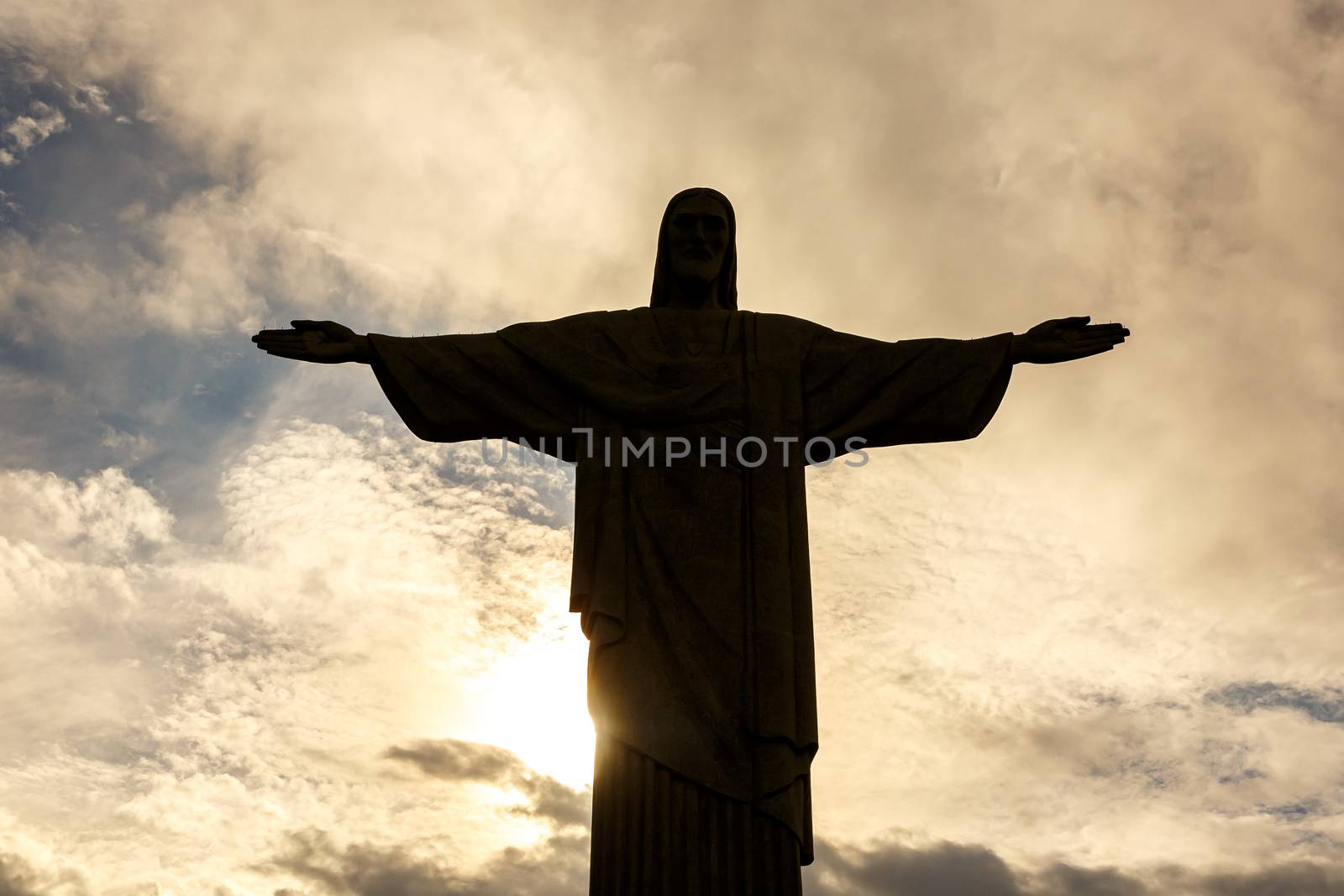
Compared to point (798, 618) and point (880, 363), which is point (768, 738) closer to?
point (798, 618)

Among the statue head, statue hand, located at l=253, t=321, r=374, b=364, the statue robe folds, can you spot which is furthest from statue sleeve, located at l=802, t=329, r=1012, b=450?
statue hand, located at l=253, t=321, r=374, b=364

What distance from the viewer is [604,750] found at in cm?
1097

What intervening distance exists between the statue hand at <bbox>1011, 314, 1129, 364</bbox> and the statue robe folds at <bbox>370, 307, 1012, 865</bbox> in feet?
0.61

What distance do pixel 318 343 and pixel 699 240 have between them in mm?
3598

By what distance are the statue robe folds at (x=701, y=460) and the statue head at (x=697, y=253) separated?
0.33 metres

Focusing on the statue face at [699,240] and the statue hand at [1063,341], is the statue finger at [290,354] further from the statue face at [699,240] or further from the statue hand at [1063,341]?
the statue hand at [1063,341]

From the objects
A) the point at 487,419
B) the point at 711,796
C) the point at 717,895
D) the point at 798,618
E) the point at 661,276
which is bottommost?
the point at 717,895

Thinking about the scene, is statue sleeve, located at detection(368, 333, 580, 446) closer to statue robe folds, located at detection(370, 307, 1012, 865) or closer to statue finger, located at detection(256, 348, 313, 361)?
statue robe folds, located at detection(370, 307, 1012, 865)

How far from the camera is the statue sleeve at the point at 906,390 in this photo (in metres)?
12.5

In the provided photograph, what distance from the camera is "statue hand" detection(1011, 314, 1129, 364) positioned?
40.2 ft

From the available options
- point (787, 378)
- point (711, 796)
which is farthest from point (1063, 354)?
point (711, 796)

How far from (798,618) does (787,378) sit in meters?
2.25

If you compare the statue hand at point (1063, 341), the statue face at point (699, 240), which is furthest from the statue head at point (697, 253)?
the statue hand at point (1063, 341)

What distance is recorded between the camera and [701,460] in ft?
39.2
